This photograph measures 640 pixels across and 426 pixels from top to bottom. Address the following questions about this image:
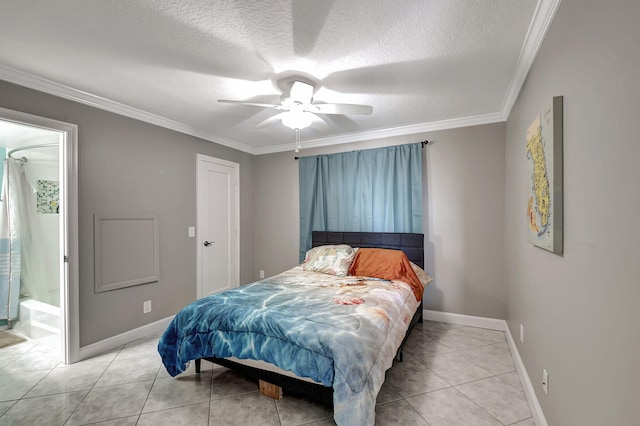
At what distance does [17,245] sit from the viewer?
356 cm

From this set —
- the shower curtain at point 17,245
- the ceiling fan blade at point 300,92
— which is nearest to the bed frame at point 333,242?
the ceiling fan blade at point 300,92

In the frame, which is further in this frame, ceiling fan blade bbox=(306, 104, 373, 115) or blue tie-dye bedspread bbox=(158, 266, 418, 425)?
ceiling fan blade bbox=(306, 104, 373, 115)

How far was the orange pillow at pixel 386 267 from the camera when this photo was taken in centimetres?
310

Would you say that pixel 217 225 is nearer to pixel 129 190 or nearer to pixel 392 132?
pixel 129 190

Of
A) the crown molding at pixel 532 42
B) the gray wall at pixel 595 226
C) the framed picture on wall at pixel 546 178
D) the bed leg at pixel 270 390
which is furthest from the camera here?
the bed leg at pixel 270 390

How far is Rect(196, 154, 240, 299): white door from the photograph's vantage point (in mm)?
3939

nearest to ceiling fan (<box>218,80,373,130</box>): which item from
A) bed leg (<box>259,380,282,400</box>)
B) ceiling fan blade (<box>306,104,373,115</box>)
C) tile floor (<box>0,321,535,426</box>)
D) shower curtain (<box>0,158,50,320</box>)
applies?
ceiling fan blade (<box>306,104,373,115</box>)

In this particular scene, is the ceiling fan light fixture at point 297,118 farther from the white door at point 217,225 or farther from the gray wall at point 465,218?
the white door at point 217,225

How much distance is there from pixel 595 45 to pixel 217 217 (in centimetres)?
412

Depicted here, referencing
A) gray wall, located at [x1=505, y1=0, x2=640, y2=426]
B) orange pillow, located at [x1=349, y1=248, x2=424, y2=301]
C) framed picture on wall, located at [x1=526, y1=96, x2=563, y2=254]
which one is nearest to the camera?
gray wall, located at [x1=505, y1=0, x2=640, y2=426]

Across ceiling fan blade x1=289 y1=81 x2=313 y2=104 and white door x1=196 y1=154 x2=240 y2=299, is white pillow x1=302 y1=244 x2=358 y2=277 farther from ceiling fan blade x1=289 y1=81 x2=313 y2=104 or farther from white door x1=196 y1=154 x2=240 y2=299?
ceiling fan blade x1=289 y1=81 x2=313 y2=104

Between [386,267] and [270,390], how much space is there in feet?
5.69

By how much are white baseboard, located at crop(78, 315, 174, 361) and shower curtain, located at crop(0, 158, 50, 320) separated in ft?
4.53

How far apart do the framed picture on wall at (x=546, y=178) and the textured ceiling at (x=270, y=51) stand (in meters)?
0.58
